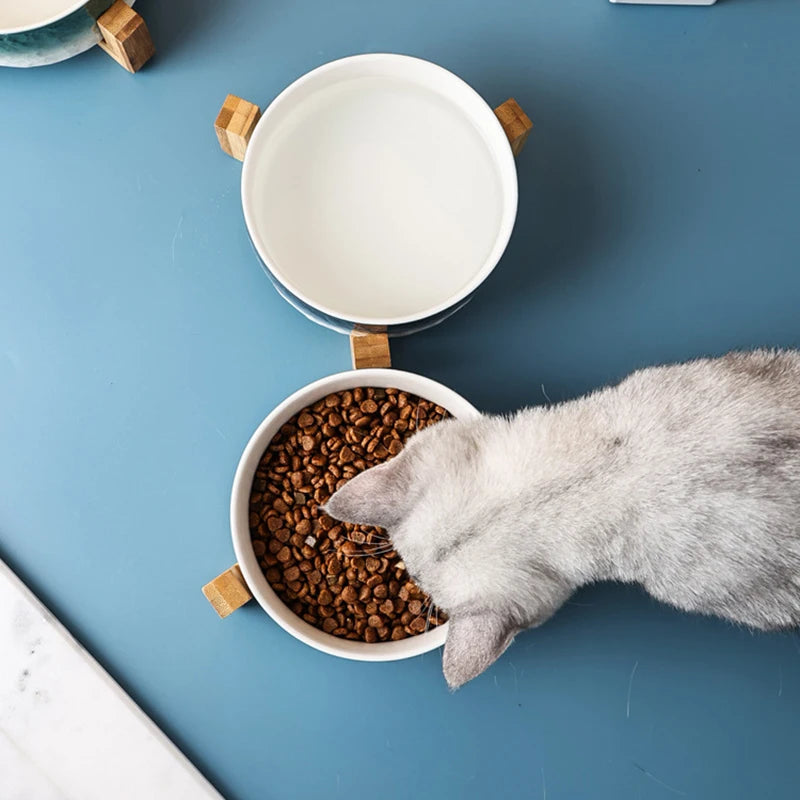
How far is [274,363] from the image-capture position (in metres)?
1.16

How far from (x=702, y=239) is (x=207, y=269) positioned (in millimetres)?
727

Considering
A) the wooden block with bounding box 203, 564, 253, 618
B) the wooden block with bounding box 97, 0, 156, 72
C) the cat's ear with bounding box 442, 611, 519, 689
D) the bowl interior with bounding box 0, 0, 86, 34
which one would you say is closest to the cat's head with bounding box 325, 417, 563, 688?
the cat's ear with bounding box 442, 611, 519, 689

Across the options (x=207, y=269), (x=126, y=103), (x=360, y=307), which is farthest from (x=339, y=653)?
(x=126, y=103)

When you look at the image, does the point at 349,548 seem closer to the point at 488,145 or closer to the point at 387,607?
the point at 387,607

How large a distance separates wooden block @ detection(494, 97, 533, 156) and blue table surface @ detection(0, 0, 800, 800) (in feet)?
0.24

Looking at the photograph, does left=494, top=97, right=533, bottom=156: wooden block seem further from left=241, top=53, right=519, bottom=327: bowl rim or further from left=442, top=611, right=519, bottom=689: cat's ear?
left=442, top=611, right=519, bottom=689: cat's ear

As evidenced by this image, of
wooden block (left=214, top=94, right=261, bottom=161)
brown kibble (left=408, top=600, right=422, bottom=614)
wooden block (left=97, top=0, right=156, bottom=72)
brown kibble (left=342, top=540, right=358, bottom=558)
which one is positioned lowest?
→ brown kibble (left=408, top=600, right=422, bottom=614)

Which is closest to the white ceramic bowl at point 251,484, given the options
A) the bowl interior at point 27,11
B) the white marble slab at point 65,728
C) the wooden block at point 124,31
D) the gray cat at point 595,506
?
the gray cat at point 595,506

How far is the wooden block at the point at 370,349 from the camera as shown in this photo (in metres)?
1.09

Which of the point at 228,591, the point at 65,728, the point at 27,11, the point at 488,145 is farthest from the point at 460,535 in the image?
the point at 27,11

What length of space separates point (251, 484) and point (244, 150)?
0.47 meters

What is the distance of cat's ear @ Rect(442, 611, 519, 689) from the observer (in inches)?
32.0

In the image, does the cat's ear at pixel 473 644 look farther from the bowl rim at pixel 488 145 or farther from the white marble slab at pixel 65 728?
the white marble slab at pixel 65 728

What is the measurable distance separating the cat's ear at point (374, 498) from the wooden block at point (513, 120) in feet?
1.70
